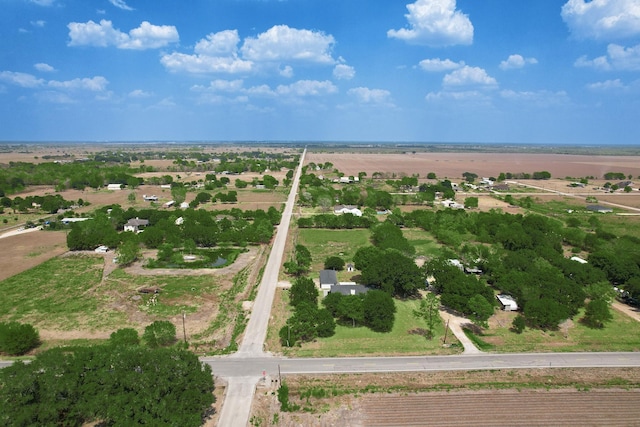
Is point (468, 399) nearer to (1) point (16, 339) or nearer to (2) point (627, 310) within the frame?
(2) point (627, 310)

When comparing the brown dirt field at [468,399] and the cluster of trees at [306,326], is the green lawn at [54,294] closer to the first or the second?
the cluster of trees at [306,326]

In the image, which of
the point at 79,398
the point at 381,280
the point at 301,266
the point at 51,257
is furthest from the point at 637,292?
the point at 51,257

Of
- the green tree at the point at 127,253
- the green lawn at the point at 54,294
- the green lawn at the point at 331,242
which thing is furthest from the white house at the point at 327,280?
the green tree at the point at 127,253

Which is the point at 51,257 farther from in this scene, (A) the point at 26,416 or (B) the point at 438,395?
(B) the point at 438,395

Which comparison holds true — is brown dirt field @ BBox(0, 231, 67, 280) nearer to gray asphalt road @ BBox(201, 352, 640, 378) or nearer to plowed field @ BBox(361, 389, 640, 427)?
gray asphalt road @ BBox(201, 352, 640, 378)

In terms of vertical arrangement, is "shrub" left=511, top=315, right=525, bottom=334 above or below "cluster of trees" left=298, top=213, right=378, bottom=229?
below

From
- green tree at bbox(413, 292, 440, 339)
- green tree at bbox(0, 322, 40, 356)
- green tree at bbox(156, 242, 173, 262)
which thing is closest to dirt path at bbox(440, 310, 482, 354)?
green tree at bbox(413, 292, 440, 339)

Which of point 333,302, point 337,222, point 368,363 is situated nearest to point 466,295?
point 333,302
